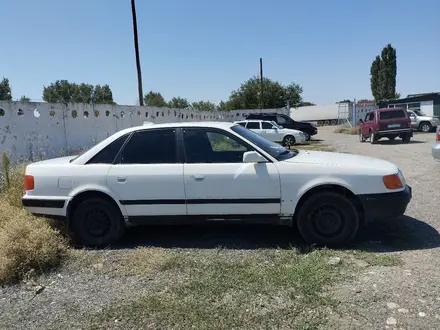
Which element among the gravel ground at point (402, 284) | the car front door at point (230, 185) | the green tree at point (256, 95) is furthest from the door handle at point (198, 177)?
the green tree at point (256, 95)

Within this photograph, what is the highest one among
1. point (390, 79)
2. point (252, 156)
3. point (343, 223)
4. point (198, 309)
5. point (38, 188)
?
point (390, 79)

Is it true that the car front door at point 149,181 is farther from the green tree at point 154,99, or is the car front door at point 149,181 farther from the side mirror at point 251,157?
the green tree at point 154,99

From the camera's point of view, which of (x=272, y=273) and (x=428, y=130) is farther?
(x=428, y=130)

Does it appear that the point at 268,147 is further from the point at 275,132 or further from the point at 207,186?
Answer: the point at 275,132

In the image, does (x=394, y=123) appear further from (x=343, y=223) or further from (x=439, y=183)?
(x=343, y=223)

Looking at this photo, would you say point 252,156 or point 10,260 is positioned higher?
point 252,156

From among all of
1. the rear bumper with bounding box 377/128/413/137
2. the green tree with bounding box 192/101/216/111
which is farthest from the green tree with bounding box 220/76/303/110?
the rear bumper with bounding box 377/128/413/137

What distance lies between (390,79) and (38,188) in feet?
204

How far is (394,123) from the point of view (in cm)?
1828

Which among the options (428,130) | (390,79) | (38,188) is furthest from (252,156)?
(390,79)

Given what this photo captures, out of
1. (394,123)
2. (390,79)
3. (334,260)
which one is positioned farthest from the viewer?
(390,79)

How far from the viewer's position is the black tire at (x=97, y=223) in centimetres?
476

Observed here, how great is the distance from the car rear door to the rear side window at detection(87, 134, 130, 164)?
53.6 feet

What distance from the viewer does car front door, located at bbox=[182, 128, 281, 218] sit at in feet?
14.5
